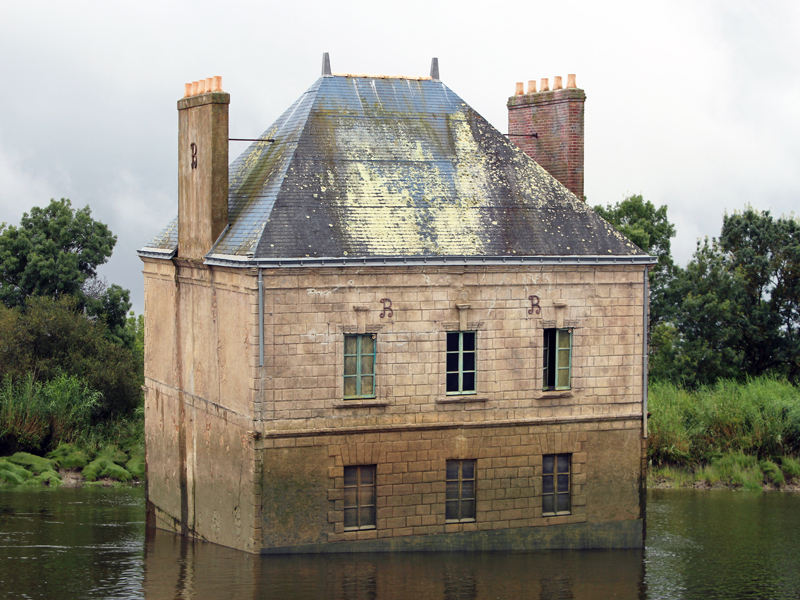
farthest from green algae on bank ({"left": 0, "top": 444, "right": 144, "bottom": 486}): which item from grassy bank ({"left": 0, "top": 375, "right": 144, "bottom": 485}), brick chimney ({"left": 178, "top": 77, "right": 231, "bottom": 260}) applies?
brick chimney ({"left": 178, "top": 77, "right": 231, "bottom": 260})

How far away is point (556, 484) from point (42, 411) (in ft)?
66.9

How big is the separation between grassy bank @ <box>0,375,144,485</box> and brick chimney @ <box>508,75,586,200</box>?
1779cm

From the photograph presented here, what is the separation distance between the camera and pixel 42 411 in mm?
40156

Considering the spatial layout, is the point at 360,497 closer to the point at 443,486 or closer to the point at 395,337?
the point at 443,486

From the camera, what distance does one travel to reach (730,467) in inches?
1513

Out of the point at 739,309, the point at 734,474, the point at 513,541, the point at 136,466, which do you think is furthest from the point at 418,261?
the point at 739,309

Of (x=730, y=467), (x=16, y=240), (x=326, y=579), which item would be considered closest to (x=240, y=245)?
(x=326, y=579)

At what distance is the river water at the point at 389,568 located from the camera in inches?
955

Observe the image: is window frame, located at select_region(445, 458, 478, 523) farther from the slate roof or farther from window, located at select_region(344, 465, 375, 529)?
the slate roof

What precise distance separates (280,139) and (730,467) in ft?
64.0

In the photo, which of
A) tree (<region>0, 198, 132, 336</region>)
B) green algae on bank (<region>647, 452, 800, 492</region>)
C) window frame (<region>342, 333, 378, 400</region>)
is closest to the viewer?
window frame (<region>342, 333, 378, 400</region>)

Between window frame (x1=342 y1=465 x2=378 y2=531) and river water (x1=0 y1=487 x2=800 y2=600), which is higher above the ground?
window frame (x1=342 y1=465 x2=378 y2=531)

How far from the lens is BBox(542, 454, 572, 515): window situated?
91.2 ft

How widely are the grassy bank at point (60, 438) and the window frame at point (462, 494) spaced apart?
15766 millimetres
